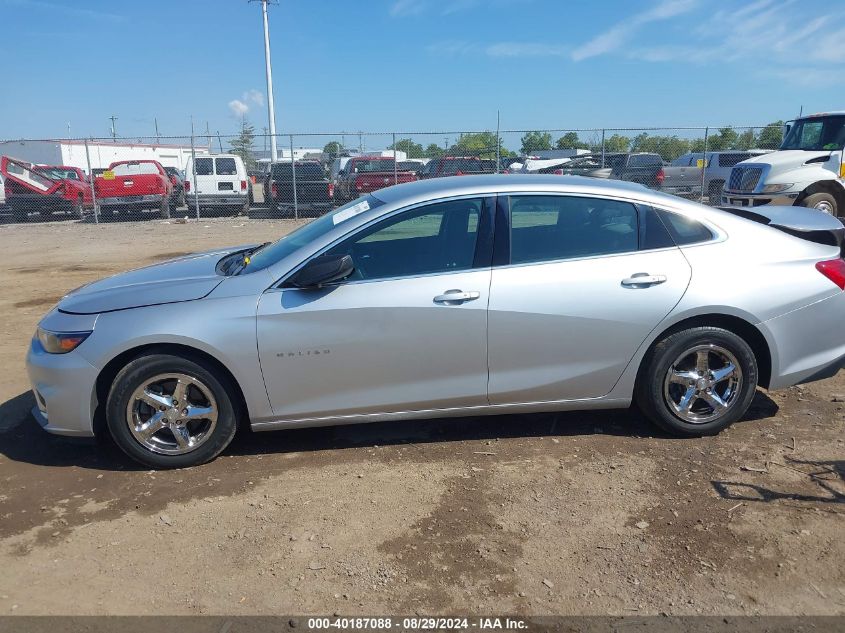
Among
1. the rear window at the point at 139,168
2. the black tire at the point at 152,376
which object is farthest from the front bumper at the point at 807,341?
the rear window at the point at 139,168

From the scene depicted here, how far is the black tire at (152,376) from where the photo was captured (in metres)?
3.94

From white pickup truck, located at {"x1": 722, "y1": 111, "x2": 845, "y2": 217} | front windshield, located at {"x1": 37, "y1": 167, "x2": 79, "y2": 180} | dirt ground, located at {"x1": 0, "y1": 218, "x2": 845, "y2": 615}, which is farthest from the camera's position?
front windshield, located at {"x1": 37, "y1": 167, "x2": 79, "y2": 180}

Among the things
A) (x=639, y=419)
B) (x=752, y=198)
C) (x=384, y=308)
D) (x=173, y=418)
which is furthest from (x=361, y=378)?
(x=752, y=198)

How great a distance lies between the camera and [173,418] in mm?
4043

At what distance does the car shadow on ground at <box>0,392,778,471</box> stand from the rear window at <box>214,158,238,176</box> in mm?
17704

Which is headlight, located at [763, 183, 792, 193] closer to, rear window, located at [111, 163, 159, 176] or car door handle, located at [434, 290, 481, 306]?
car door handle, located at [434, 290, 481, 306]

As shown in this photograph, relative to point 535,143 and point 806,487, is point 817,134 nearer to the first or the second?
point 806,487

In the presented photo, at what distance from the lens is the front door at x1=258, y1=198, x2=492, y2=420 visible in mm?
3971

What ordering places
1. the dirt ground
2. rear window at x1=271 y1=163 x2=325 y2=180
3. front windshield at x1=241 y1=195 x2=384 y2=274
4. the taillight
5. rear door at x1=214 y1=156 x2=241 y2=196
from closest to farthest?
the dirt ground, front windshield at x1=241 y1=195 x2=384 y2=274, the taillight, rear window at x1=271 y1=163 x2=325 y2=180, rear door at x1=214 y1=156 x2=241 y2=196

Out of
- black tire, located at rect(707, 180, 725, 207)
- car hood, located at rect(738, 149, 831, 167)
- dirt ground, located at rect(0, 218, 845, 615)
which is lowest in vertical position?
dirt ground, located at rect(0, 218, 845, 615)

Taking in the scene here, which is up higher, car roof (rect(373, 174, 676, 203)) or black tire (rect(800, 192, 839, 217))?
car roof (rect(373, 174, 676, 203))

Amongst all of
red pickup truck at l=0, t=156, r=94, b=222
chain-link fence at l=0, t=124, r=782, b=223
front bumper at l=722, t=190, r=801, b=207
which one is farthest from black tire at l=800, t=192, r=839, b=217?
red pickup truck at l=0, t=156, r=94, b=222

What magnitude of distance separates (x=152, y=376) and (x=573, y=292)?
Answer: 2463 millimetres

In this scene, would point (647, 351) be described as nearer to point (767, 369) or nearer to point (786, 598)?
point (767, 369)
